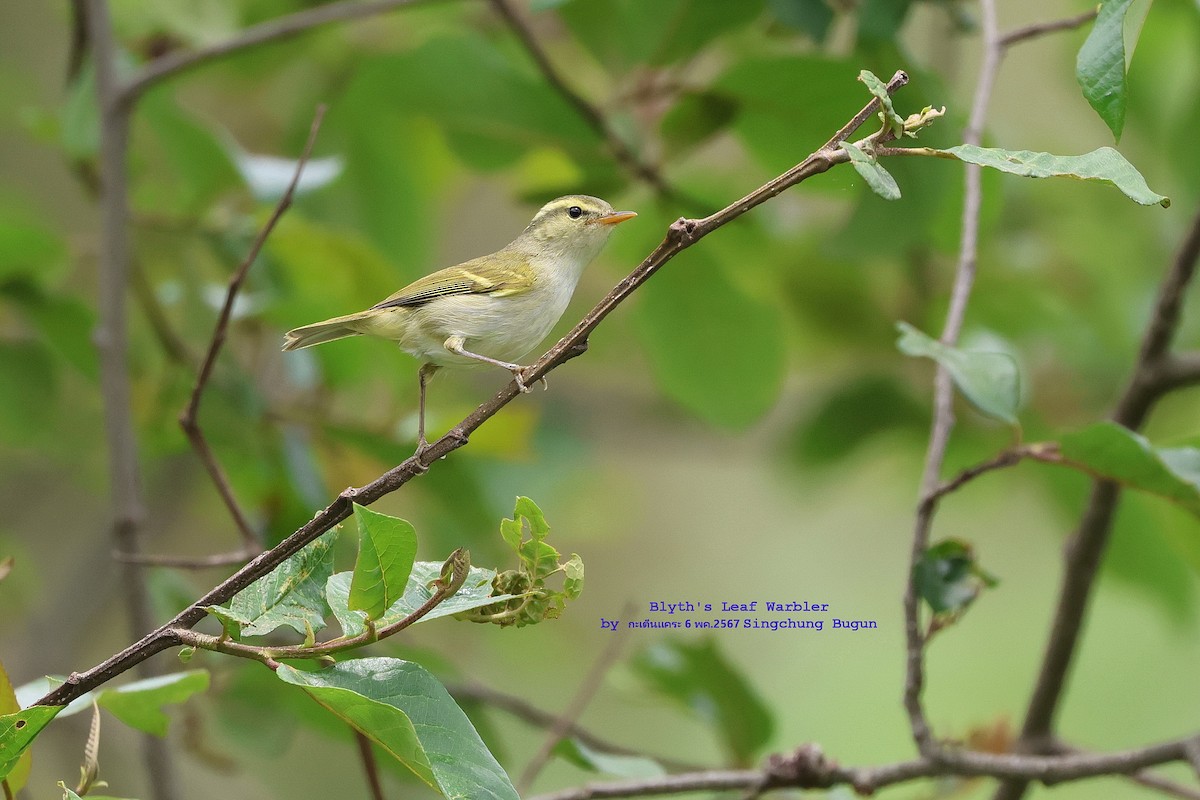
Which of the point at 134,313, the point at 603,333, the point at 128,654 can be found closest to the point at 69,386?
the point at 134,313

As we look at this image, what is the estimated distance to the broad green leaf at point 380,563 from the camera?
79 centimetres

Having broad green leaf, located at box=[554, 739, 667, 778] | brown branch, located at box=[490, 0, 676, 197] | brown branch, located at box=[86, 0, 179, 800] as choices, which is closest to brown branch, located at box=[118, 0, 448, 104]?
brown branch, located at box=[86, 0, 179, 800]

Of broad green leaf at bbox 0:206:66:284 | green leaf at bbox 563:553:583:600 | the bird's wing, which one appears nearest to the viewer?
green leaf at bbox 563:553:583:600

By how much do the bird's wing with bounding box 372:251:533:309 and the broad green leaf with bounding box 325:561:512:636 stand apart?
0.62 meters

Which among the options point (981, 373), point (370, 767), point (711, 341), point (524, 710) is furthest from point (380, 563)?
point (711, 341)

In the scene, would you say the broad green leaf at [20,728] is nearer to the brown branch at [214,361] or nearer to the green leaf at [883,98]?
the brown branch at [214,361]

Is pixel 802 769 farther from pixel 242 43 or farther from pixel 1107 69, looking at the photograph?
pixel 242 43

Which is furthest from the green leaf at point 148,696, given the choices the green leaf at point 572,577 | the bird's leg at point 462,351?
the bird's leg at point 462,351

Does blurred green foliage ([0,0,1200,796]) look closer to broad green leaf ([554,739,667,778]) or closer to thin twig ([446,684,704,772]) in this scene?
thin twig ([446,684,704,772])

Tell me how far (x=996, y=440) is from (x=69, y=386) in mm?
2007

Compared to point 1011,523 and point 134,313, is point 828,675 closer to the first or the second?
point 1011,523

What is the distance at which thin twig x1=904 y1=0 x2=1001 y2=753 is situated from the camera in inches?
49.4

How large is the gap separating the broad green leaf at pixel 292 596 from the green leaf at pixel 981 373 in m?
0.67

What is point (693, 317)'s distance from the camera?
1.95 m
